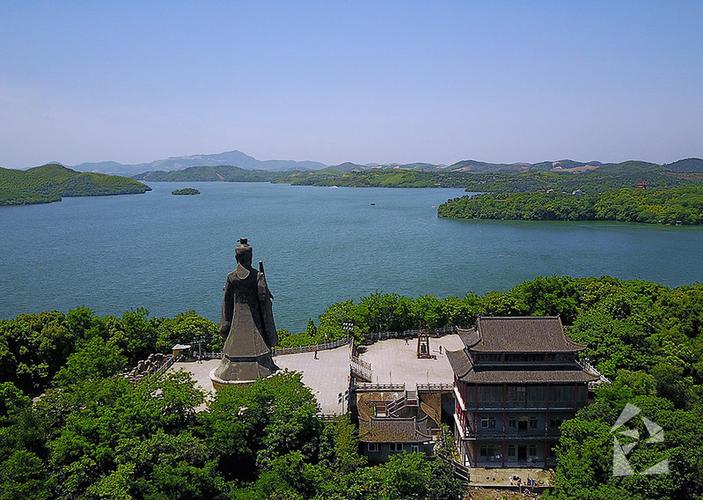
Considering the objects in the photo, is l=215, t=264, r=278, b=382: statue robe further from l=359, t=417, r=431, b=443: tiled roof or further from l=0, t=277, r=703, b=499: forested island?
l=359, t=417, r=431, b=443: tiled roof

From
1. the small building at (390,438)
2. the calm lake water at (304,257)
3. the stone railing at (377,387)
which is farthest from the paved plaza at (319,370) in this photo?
the calm lake water at (304,257)

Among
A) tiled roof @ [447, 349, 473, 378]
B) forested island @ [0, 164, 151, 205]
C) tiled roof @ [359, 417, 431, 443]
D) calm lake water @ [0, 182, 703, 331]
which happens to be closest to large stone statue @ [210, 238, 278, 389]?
tiled roof @ [359, 417, 431, 443]

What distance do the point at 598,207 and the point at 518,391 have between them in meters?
79.9

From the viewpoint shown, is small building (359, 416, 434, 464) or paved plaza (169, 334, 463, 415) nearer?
small building (359, 416, 434, 464)

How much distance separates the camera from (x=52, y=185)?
144m

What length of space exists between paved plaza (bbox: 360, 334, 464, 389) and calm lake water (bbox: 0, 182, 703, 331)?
1055 cm

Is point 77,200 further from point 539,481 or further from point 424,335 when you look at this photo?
point 539,481

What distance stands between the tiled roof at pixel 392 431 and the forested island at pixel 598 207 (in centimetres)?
7665

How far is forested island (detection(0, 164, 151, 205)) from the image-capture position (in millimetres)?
124631

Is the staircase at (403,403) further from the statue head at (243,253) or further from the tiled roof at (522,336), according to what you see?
the statue head at (243,253)

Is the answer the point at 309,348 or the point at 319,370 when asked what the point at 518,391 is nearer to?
the point at 319,370

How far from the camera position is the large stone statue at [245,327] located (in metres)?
20.0

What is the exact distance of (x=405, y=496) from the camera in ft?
51.2

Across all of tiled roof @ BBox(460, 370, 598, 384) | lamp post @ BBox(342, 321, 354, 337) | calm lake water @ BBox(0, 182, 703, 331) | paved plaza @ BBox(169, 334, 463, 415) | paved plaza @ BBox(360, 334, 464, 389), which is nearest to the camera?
tiled roof @ BBox(460, 370, 598, 384)
